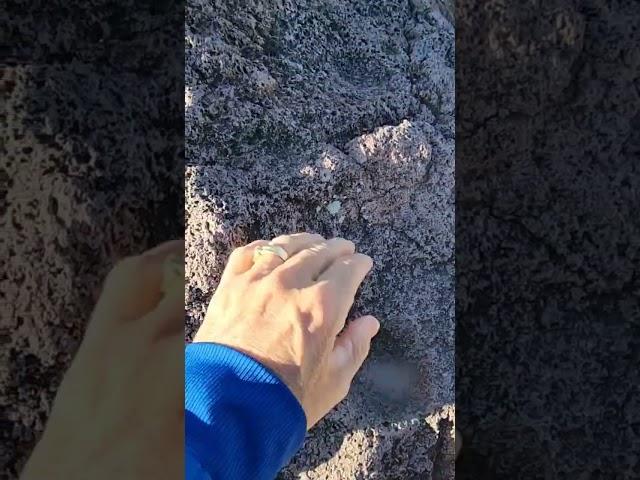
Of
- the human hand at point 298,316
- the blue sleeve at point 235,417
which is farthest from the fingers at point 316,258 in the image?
the blue sleeve at point 235,417

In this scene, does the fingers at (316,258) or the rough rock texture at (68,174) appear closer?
the rough rock texture at (68,174)

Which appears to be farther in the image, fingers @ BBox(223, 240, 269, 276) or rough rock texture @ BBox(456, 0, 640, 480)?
fingers @ BBox(223, 240, 269, 276)

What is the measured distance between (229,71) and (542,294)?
1.44ft

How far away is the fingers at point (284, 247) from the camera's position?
2.33 ft

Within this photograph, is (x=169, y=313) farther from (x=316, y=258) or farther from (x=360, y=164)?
(x=360, y=164)

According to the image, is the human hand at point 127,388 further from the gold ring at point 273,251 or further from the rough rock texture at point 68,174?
the gold ring at point 273,251

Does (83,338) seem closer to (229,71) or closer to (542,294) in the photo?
(229,71)

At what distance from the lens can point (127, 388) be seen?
1.89 feet

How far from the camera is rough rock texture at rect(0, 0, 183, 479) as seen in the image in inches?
22.1

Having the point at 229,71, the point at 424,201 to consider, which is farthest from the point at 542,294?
the point at 229,71

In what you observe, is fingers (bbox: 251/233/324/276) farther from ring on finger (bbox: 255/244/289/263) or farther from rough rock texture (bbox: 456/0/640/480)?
rough rock texture (bbox: 456/0/640/480)

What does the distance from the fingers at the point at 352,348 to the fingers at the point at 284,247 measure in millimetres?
112

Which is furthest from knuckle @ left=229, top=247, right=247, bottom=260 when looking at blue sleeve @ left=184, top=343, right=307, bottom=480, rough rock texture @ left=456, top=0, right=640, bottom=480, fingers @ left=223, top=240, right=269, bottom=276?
rough rock texture @ left=456, top=0, right=640, bottom=480

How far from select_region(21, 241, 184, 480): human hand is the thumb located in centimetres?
20
